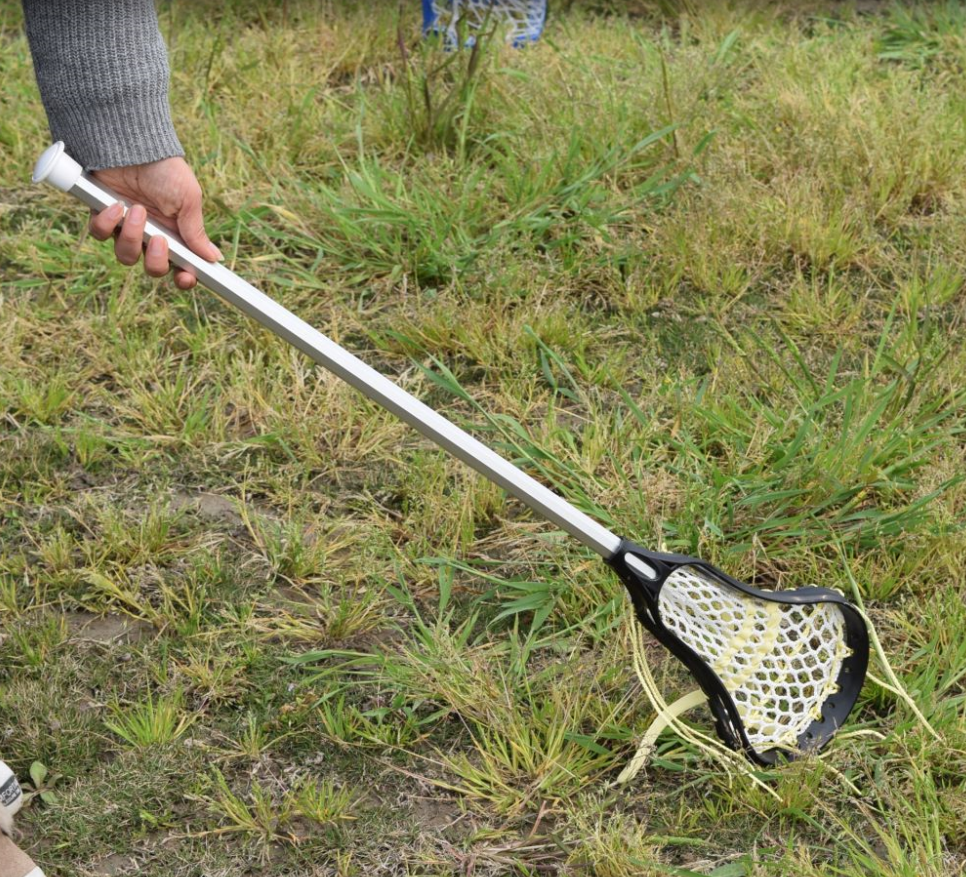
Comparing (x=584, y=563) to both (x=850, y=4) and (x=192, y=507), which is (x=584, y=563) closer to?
(x=192, y=507)

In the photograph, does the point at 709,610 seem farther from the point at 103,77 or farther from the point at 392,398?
the point at 103,77

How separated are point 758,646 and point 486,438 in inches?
31.1

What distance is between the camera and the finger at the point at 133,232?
190 centimetres

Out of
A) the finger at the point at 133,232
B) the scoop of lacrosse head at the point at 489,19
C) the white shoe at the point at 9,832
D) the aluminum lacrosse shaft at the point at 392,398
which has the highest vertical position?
the finger at the point at 133,232

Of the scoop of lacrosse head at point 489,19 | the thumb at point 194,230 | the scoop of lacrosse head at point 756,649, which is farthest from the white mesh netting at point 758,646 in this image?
the scoop of lacrosse head at point 489,19

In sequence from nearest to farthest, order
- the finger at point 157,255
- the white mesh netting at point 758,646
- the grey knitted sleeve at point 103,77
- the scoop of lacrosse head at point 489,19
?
1. the grey knitted sleeve at point 103,77
2. the finger at point 157,255
3. the white mesh netting at point 758,646
4. the scoop of lacrosse head at point 489,19

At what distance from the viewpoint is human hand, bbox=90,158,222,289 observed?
1903mm

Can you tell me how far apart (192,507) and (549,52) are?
1.90m

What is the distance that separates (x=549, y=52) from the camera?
12.1ft

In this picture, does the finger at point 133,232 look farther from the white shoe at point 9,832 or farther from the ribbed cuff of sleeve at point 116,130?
the white shoe at point 9,832

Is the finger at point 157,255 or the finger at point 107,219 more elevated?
the finger at point 107,219

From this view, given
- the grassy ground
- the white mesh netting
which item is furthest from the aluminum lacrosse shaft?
the grassy ground

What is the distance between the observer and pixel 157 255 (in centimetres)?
193

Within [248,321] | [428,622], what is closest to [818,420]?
[428,622]
